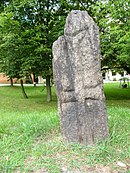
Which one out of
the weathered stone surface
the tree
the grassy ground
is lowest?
the grassy ground

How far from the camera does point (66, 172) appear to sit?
2396 mm

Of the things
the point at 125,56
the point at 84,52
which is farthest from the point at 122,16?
the point at 84,52

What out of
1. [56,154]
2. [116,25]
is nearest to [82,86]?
[56,154]

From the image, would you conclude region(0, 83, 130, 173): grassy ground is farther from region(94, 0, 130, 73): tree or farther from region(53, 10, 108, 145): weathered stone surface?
region(94, 0, 130, 73): tree

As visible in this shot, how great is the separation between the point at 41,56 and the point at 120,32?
12.0 feet

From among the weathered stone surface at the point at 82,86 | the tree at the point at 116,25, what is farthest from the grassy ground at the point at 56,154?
the tree at the point at 116,25

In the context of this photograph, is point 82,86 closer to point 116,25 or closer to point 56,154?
point 56,154

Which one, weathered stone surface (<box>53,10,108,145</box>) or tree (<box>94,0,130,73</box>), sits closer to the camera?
weathered stone surface (<box>53,10,108,145</box>)

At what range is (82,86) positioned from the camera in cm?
311

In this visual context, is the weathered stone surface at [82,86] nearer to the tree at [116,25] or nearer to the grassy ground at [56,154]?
the grassy ground at [56,154]

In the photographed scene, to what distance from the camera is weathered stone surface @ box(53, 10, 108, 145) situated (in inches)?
122

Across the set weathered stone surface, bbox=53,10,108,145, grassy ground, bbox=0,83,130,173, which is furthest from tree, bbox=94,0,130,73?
grassy ground, bbox=0,83,130,173

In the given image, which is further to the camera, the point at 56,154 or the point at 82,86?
the point at 82,86

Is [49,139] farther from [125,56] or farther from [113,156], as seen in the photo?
[125,56]
